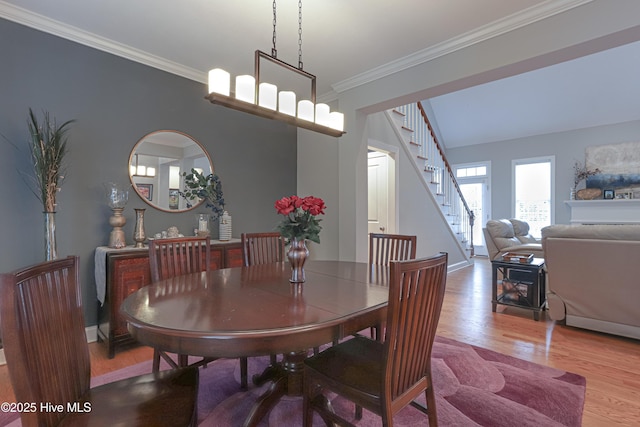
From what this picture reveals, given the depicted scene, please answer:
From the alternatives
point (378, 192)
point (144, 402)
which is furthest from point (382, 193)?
point (144, 402)

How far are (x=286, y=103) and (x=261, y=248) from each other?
1205 millimetres

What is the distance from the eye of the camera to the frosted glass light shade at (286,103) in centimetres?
204

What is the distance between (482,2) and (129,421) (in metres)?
3.20

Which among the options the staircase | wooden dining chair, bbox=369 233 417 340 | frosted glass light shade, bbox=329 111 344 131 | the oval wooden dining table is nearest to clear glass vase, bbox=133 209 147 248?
the oval wooden dining table

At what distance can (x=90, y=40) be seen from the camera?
2.75 meters

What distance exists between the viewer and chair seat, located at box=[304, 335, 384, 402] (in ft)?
4.09

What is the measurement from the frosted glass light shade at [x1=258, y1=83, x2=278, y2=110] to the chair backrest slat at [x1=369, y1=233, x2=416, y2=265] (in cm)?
134

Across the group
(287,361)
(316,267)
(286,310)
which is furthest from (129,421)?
(316,267)

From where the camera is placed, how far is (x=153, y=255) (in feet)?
6.46

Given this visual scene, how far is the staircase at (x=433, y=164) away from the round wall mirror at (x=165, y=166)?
2816 millimetres

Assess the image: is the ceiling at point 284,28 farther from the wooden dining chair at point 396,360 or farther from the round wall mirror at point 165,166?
the wooden dining chair at point 396,360

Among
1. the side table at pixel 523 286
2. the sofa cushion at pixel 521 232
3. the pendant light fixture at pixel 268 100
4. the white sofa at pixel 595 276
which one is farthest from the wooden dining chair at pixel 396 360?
the sofa cushion at pixel 521 232

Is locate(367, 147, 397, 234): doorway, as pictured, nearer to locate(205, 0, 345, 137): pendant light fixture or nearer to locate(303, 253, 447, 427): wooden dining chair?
locate(205, 0, 345, 137): pendant light fixture

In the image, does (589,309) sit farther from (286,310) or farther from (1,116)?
(1,116)
